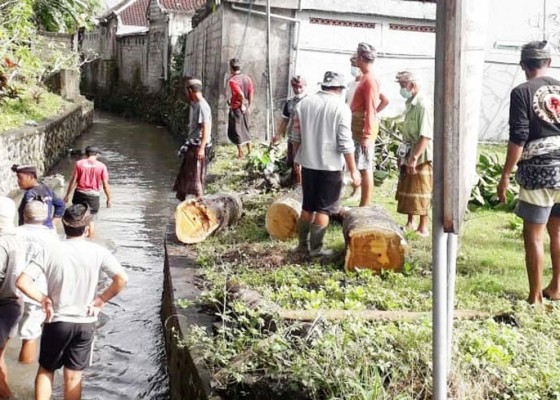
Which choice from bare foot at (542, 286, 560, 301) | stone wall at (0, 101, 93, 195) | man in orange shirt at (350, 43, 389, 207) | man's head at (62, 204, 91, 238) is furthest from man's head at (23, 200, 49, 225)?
stone wall at (0, 101, 93, 195)

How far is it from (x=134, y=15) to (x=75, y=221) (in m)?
39.8

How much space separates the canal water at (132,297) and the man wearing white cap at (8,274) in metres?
0.54

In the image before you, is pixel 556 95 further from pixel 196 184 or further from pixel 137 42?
pixel 137 42

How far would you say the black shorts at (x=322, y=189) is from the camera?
643cm

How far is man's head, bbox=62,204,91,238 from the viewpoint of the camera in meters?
4.74

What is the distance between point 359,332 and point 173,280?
2533 mm

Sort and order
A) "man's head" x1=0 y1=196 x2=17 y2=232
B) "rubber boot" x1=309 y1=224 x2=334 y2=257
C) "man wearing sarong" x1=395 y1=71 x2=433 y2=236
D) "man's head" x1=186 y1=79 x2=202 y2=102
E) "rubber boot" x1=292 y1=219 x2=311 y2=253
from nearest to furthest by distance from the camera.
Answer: "man's head" x1=0 y1=196 x2=17 y2=232 → "rubber boot" x1=309 y1=224 x2=334 y2=257 → "rubber boot" x1=292 y1=219 x2=311 y2=253 → "man wearing sarong" x1=395 y1=71 x2=433 y2=236 → "man's head" x1=186 y1=79 x2=202 y2=102

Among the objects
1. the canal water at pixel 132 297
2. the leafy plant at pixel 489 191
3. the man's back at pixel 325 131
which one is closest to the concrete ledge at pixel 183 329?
the canal water at pixel 132 297

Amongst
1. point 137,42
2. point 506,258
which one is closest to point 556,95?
point 506,258

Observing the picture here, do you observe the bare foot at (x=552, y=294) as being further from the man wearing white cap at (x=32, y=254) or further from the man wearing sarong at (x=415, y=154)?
the man wearing white cap at (x=32, y=254)

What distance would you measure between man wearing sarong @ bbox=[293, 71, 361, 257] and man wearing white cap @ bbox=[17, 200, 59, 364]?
7.75 ft

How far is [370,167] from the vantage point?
25.4ft

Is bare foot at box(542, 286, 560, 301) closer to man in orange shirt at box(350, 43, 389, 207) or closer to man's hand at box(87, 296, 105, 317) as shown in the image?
man in orange shirt at box(350, 43, 389, 207)

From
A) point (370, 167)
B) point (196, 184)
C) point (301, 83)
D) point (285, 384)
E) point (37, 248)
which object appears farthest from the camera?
point (301, 83)
